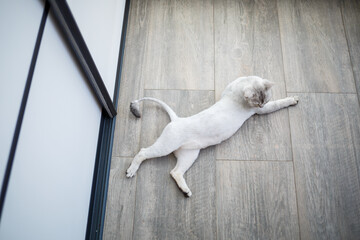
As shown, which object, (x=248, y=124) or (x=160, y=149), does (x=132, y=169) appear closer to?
(x=160, y=149)

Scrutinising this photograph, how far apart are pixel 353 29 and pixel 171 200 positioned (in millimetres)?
1664

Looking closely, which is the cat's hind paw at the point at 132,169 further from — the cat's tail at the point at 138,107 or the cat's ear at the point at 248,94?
the cat's ear at the point at 248,94

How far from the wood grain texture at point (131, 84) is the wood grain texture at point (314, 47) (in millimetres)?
952

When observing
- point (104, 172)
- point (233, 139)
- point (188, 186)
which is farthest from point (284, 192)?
point (104, 172)

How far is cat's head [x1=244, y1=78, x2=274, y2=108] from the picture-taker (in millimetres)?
1155

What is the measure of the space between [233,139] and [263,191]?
1.07 feet

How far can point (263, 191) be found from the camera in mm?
1281

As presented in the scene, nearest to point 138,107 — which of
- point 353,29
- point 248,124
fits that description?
point 248,124

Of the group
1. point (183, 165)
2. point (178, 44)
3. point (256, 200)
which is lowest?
point (256, 200)

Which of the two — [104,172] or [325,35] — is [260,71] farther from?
[104,172]

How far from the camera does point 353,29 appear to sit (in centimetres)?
160

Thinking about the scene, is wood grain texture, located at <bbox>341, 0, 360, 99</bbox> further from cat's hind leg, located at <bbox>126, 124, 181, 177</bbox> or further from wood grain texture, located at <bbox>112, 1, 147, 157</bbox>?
wood grain texture, located at <bbox>112, 1, 147, 157</bbox>

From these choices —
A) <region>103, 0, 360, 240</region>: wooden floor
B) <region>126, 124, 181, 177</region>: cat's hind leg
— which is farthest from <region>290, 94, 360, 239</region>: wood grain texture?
<region>126, 124, 181, 177</region>: cat's hind leg

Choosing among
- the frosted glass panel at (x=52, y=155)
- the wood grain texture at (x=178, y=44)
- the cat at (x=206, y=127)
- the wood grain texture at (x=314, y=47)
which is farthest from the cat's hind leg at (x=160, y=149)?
the wood grain texture at (x=314, y=47)
